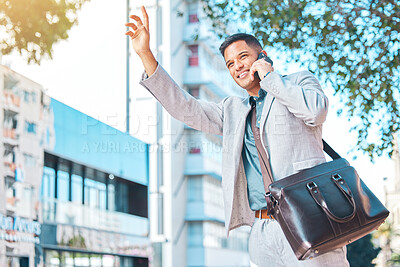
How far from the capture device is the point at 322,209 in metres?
2.49

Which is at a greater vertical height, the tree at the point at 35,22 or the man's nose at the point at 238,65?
the tree at the point at 35,22

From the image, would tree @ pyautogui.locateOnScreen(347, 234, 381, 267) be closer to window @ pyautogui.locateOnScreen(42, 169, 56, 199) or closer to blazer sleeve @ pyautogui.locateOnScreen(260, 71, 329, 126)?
window @ pyautogui.locateOnScreen(42, 169, 56, 199)

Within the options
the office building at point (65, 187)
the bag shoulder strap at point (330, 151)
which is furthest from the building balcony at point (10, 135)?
the bag shoulder strap at point (330, 151)

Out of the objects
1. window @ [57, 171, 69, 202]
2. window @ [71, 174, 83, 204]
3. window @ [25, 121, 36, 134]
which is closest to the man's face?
window @ [25, 121, 36, 134]

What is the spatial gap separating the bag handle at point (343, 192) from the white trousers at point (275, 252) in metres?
0.19

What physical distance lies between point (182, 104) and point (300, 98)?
1.98ft

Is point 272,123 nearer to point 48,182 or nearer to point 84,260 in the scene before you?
point 48,182

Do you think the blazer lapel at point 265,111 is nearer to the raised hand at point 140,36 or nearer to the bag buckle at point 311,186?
the bag buckle at point 311,186

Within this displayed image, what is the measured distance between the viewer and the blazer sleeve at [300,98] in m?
2.58

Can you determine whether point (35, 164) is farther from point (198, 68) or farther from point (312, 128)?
point (198, 68)

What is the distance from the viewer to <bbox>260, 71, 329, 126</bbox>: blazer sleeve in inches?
101

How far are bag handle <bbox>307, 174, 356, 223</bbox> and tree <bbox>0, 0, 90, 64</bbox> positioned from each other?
22.7ft

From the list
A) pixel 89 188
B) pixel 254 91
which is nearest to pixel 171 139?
pixel 89 188

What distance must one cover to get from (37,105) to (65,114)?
6.64ft
